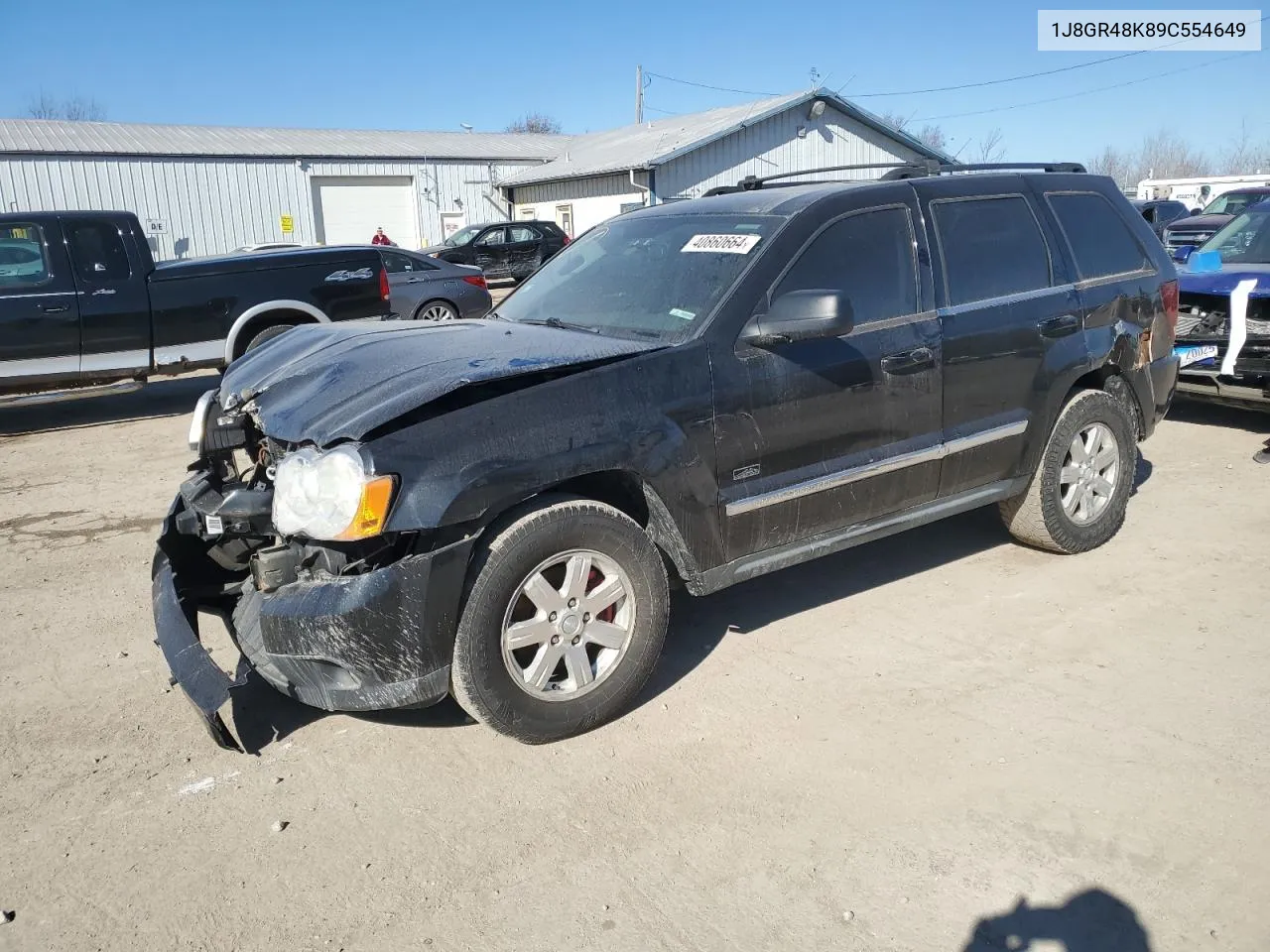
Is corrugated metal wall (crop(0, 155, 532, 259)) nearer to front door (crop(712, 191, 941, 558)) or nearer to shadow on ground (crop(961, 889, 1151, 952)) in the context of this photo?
front door (crop(712, 191, 941, 558))

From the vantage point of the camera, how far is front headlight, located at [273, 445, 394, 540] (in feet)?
9.75

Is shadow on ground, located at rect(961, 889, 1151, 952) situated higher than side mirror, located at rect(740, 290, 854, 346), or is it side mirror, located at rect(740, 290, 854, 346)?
side mirror, located at rect(740, 290, 854, 346)

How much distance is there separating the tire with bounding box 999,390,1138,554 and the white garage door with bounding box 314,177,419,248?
29454mm

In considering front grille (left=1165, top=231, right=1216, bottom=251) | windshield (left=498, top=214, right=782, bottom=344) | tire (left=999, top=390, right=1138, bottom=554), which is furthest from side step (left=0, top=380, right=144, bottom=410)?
front grille (left=1165, top=231, right=1216, bottom=251)

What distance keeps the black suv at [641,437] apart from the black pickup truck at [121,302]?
5438mm

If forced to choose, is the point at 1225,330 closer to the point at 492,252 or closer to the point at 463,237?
the point at 492,252

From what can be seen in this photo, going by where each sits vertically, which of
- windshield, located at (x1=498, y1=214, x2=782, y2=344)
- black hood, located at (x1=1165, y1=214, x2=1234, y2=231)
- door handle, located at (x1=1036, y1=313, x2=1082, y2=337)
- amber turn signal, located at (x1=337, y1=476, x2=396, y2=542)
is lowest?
amber turn signal, located at (x1=337, y1=476, x2=396, y2=542)

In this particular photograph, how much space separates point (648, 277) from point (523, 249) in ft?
69.1

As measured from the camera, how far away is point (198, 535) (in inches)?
153

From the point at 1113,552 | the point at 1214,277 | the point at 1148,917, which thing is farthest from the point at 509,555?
the point at 1214,277

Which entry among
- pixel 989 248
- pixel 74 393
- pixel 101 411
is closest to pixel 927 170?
pixel 989 248

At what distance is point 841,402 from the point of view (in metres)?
3.99

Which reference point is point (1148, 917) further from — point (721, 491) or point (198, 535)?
point (198, 535)

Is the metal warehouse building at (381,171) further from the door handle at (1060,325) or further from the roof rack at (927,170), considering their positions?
the door handle at (1060,325)
